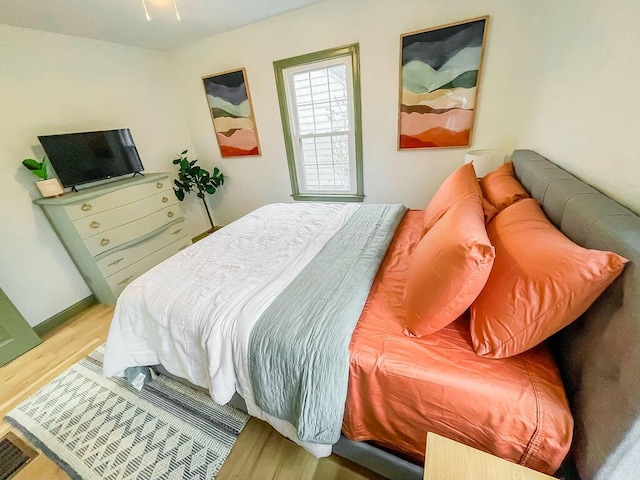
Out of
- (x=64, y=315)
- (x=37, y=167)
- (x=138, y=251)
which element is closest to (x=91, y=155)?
(x=37, y=167)

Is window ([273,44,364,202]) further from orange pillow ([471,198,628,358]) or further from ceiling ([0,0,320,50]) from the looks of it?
orange pillow ([471,198,628,358])

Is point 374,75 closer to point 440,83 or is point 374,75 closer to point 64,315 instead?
point 440,83

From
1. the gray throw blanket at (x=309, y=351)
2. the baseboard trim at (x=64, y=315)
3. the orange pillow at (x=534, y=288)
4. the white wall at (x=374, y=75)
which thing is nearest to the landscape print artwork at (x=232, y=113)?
the white wall at (x=374, y=75)

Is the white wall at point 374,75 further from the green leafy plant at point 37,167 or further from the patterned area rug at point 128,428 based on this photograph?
the patterned area rug at point 128,428

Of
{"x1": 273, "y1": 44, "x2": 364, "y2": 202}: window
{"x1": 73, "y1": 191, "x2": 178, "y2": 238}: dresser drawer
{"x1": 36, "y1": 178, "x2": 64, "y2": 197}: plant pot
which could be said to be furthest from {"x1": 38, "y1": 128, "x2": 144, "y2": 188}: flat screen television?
{"x1": 273, "y1": 44, "x2": 364, "y2": 202}: window

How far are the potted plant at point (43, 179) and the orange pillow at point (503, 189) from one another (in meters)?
3.15

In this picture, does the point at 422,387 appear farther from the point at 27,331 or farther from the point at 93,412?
the point at 27,331

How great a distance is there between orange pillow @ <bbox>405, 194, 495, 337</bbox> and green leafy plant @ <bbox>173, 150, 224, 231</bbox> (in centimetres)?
306

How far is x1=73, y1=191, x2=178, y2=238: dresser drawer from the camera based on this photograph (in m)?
2.05

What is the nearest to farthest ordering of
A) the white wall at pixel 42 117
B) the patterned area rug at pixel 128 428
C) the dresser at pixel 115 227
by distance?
the patterned area rug at pixel 128 428 < the white wall at pixel 42 117 < the dresser at pixel 115 227

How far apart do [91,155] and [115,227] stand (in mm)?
691

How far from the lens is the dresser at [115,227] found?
2.04 metres

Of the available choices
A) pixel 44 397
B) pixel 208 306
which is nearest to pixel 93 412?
pixel 44 397

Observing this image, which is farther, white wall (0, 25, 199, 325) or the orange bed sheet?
white wall (0, 25, 199, 325)
